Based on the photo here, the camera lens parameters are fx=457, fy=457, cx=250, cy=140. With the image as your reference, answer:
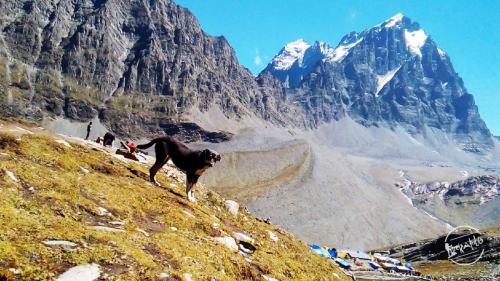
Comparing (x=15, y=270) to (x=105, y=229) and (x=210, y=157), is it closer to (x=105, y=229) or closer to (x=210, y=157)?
(x=105, y=229)

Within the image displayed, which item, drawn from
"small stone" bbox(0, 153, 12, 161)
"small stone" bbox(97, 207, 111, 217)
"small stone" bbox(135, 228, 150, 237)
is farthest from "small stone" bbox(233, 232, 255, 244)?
"small stone" bbox(0, 153, 12, 161)

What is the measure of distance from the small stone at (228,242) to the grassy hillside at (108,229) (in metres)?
0.33

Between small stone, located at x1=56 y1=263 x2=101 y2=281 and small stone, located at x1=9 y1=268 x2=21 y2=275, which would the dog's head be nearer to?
small stone, located at x1=56 y1=263 x2=101 y2=281

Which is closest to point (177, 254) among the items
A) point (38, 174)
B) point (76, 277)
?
point (76, 277)

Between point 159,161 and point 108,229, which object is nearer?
point 108,229

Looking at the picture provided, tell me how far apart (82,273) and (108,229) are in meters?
2.84

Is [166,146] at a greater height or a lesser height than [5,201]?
greater

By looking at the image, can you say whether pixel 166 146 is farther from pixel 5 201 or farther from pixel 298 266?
pixel 5 201

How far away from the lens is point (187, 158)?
19250 millimetres

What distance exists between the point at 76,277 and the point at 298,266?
922cm

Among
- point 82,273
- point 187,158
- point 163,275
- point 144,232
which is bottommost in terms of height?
point 82,273

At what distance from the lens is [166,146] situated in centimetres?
2011

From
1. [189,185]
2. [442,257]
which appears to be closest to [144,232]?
[189,185]

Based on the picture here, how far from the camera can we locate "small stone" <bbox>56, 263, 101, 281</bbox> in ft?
27.6
